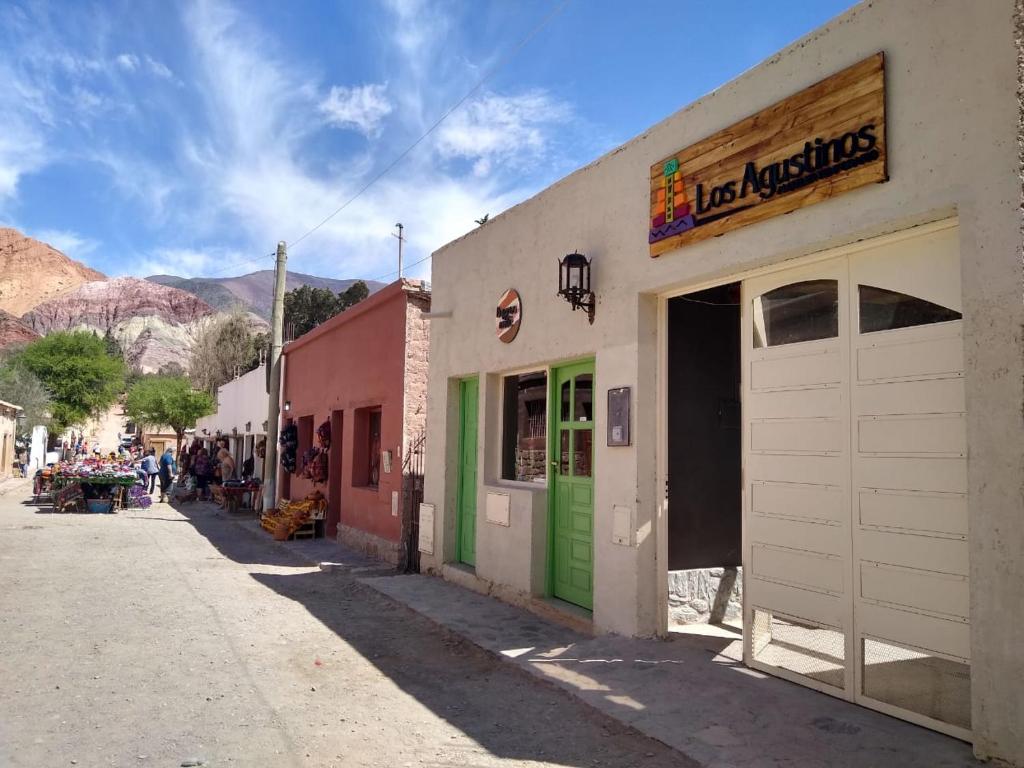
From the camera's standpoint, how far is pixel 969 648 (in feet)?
12.0

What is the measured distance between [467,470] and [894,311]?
554cm

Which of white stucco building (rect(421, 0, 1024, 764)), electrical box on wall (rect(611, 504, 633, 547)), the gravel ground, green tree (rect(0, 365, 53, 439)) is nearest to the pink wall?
the gravel ground

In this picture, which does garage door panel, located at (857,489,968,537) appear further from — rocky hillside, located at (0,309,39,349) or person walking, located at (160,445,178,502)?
rocky hillside, located at (0,309,39,349)

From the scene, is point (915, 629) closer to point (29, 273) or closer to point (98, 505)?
point (98, 505)

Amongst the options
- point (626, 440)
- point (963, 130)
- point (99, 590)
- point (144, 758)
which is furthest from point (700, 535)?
point (99, 590)

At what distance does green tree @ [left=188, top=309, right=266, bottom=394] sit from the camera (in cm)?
4941

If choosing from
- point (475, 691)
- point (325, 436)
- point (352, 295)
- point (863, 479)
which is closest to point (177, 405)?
point (352, 295)

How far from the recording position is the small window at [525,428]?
761 cm

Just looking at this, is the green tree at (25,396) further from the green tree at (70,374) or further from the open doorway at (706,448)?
the open doorway at (706,448)

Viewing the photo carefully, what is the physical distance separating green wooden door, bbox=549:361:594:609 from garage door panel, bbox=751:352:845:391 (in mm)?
1943

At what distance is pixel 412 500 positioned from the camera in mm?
9984

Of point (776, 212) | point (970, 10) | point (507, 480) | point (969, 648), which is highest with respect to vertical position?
point (970, 10)

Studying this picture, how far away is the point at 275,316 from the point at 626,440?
1342cm

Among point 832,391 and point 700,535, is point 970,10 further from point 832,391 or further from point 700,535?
point 700,535
